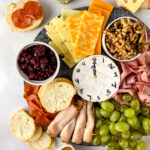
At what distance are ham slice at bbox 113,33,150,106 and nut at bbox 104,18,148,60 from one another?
0.34 ft

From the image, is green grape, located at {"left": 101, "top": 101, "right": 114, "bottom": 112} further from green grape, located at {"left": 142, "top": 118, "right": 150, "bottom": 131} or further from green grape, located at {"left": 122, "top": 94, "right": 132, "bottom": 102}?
green grape, located at {"left": 142, "top": 118, "right": 150, "bottom": 131}

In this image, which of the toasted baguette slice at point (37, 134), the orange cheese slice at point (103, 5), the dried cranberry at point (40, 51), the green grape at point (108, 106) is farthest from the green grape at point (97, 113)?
the orange cheese slice at point (103, 5)

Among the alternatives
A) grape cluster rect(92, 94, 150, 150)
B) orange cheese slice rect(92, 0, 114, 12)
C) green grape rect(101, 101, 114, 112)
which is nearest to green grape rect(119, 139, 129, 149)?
grape cluster rect(92, 94, 150, 150)

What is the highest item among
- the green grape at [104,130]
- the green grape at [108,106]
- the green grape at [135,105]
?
the green grape at [108,106]

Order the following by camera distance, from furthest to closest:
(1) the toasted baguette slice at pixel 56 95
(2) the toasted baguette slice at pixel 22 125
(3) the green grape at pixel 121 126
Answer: (2) the toasted baguette slice at pixel 22 125 → (1) the toasted baguette slice at pixel 56 95 → (3) the green grape at pixel 121 126

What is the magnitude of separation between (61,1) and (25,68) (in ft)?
1.87

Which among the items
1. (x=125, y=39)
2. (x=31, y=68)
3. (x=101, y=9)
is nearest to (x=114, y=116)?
(x=125, y=39)

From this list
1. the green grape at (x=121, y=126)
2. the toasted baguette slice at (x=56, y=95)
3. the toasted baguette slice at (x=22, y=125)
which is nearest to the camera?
the green grape at (x=121, y=126)

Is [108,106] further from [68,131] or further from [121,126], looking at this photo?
[68,131]

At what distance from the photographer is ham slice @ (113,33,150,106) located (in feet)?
5.36

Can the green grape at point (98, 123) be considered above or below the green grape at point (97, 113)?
below

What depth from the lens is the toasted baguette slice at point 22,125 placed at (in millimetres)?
1714

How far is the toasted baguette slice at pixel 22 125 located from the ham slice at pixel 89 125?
15.1 inches

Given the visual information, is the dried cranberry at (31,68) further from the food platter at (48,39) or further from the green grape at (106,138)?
the green grape at (106,138)
